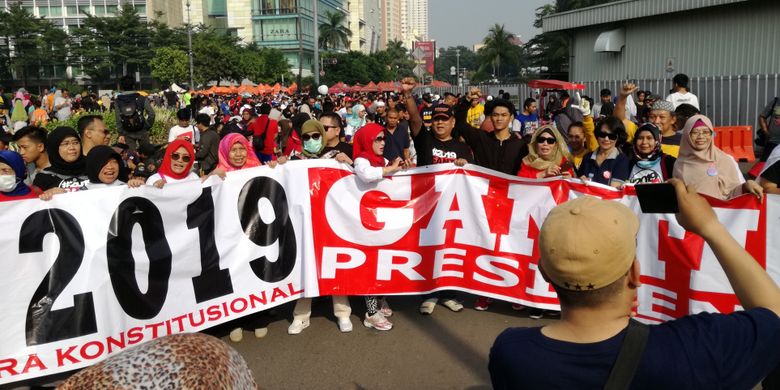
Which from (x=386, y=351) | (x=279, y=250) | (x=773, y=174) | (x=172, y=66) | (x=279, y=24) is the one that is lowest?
(x=386, y=351)

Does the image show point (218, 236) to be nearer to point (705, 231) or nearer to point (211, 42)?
point (705, 231)

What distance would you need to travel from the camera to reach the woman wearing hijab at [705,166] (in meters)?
5.16

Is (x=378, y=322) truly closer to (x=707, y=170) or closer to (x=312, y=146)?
(x=312, y=146)

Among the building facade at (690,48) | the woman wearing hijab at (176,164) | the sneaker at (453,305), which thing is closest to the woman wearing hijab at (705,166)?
the sneaker at (453,305)

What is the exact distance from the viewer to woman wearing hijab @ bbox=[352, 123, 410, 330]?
536cm

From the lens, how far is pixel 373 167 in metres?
5.40

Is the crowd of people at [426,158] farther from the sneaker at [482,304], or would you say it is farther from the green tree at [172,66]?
the green tree at [172,66]

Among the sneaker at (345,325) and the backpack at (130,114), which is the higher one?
the backpack at (130,114)

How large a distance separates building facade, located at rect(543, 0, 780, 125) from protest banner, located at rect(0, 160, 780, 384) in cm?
1388

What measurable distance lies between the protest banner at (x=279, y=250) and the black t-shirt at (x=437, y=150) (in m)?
0.37

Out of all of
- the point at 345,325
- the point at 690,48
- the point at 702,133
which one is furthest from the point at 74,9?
Answer: the point at 702,133

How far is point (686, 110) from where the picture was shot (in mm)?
7762

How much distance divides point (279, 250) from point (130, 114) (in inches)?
212

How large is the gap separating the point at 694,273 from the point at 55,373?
4313mm
